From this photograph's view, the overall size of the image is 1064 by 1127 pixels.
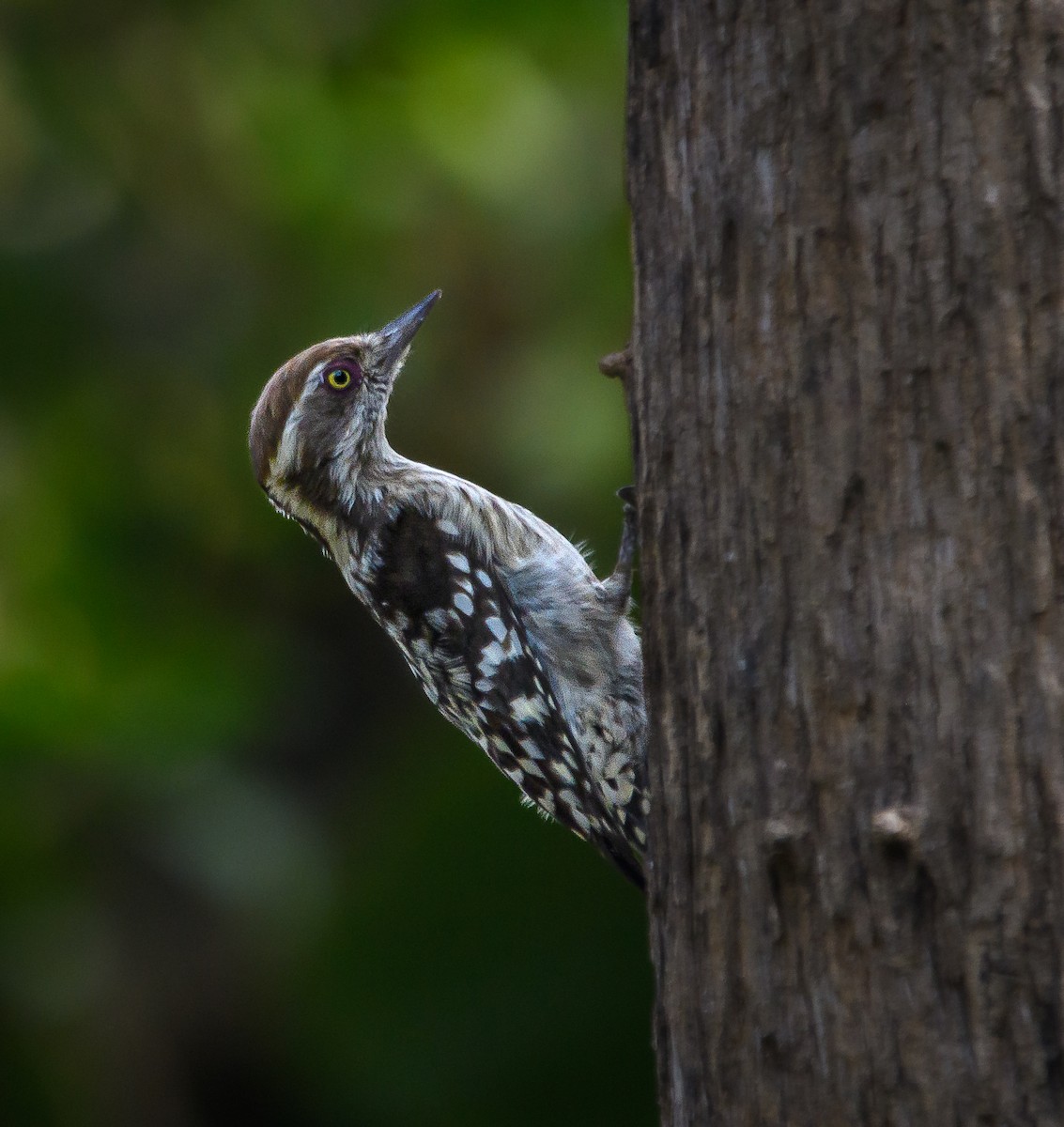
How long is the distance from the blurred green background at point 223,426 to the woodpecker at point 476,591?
2.03m

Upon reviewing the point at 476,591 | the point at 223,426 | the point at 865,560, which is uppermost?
the point at 223,426

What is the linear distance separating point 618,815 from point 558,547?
0.98 meters

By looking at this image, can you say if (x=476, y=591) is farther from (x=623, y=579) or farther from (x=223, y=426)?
(x=223, y=426)

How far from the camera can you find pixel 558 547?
4883mm

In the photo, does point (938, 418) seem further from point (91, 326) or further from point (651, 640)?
point (91, 326)

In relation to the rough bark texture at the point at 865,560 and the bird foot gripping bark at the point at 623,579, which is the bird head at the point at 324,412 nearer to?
the bird foot gripping bark at the point at 623,579

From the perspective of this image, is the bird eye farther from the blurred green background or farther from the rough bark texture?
the rough bark texture

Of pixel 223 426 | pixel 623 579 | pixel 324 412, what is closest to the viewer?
pixel 623 579

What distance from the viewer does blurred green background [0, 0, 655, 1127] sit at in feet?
25.6

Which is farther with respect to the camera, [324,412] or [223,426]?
[223,426]

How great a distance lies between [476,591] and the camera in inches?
187

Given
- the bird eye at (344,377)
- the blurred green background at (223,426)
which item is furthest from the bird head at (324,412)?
the blurred green background at (223,426)

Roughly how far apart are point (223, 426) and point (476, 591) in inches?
201

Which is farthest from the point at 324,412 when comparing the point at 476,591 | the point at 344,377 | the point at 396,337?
the point at 476,591
